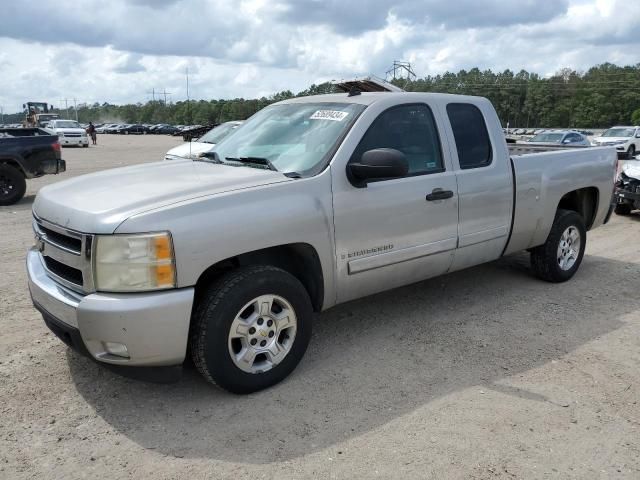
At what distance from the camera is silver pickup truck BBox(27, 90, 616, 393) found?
3.01 meters

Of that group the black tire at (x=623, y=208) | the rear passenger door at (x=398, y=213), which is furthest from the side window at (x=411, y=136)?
the black tire at (x=623, y=208)

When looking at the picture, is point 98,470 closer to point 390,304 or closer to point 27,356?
point 27,356

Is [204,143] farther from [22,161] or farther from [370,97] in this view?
[370,97]

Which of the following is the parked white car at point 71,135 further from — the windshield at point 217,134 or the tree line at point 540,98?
the tree line at point 540,98

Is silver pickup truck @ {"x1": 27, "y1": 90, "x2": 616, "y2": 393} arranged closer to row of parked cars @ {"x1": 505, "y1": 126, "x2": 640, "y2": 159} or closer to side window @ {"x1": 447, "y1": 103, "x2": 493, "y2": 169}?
side window @ {"x1": 447, "y1": 103, "x2": 493, "y2": 169}

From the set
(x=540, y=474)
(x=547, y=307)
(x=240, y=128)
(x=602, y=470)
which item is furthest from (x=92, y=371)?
(x=547, y=307)

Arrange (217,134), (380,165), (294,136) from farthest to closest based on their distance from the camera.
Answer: (217,134) → (294,136) → (380,165)

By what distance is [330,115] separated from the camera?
4.15m

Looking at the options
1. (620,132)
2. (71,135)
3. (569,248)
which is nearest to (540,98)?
(620,132)

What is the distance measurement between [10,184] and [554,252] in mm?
9797

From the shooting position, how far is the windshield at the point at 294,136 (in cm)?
388

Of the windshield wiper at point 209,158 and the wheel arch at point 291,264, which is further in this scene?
the windshield wiper at point 209,158

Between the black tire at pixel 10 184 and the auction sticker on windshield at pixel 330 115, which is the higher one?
the auction sticker on windshield at pixel 330 115

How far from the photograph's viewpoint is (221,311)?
10.5ft
